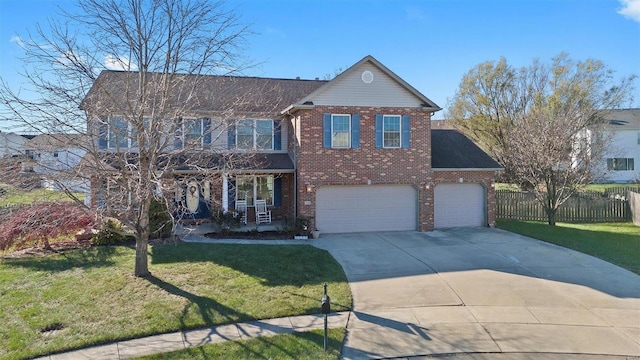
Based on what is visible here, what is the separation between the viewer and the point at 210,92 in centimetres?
1470

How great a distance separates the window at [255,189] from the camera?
54.5 feet

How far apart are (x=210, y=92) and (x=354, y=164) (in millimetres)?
6403

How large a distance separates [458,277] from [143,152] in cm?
825

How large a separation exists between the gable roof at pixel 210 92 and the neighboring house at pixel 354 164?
0.40 feet

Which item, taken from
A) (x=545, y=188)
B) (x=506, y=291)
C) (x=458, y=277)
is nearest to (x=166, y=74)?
(x=458, y=277)

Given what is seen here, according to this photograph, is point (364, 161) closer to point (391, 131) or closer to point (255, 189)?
point (391, 131)

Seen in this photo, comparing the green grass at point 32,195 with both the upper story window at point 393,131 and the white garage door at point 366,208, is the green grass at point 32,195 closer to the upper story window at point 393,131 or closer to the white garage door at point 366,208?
the white garage door at point 366,208

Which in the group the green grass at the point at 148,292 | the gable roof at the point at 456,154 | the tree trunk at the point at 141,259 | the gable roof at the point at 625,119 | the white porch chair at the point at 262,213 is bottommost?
the green grass at the point at 148,292

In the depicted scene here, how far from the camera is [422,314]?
7336mm

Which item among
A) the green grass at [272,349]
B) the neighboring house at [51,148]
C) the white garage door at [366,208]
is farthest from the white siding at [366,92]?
the green grass at [272,349]

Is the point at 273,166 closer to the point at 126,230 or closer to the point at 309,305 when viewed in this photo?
the point at 126,230

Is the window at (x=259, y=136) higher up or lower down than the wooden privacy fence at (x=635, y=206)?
higher up

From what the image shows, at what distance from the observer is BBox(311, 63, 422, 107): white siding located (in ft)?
49.2

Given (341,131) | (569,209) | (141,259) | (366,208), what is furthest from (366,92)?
(569,209)
